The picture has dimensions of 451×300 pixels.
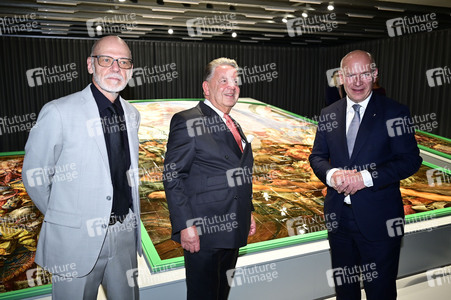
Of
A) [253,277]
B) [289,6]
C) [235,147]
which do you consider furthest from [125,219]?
[289,6]

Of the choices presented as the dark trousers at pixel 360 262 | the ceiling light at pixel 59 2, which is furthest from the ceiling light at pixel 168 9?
the dark trousers at pixel 360 262

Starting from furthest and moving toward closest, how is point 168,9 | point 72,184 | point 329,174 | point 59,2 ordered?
point 168,9
point 59,2
point 329,174
point 72,184

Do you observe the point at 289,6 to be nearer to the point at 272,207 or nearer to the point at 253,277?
the point at 272,207

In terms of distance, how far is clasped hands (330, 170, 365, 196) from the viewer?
1.96 meters

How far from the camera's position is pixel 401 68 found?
1023 centimetres

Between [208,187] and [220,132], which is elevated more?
[220,132]

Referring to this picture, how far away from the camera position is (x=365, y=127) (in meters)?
2.03

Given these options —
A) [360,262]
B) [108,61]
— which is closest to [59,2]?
[108,61]

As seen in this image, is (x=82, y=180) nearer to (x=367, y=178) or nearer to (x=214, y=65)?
(x=214, y=65)

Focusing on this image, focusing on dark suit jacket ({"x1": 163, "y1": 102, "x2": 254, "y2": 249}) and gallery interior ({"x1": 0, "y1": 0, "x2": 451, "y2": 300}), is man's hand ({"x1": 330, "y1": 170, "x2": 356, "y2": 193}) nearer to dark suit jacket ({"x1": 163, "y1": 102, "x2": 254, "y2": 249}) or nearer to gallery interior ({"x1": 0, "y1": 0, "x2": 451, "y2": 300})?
gallery interior ({"x1": 0, "y1": 0, "x2": 451, "y2": 300})

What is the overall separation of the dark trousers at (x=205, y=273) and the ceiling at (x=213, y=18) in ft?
17.5

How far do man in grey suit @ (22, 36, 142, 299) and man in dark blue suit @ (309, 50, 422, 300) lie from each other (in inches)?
49.2

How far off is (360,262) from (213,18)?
6.70 m

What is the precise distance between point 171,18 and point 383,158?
6726 millimetres
